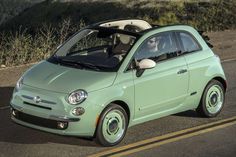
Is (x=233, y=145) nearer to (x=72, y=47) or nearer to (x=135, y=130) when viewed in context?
(x=135, y=130)

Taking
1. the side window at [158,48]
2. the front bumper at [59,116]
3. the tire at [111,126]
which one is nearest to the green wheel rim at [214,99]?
the side window at [158,48]

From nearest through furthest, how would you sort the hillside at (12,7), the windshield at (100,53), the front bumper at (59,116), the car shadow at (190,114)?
the front bumper at (59,116) < the windshield at (100,53) < the car shadow at (190,114) < the hillside at (12,7)

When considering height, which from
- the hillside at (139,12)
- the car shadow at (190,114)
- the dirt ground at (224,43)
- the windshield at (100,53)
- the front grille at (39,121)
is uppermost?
the windshield at (100,53)

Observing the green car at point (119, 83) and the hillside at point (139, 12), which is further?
the hillside at point (139, 12)

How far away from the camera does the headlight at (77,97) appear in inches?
349

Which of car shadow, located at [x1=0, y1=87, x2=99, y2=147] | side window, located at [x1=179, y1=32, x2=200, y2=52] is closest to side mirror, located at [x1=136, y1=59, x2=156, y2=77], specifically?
side window, located at [x1=179, y1=32, x2=200, y2=52]

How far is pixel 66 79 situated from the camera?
9.20 meters

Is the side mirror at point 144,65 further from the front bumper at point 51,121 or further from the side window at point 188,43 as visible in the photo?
the front bumper at point 51,121

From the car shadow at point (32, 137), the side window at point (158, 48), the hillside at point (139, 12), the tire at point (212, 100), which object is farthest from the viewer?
the hillside at point (139, 12)

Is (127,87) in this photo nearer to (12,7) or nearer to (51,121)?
(51,121)

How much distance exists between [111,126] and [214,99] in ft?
8.76

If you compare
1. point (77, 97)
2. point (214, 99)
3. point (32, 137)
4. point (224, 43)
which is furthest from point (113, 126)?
point (224, 43)

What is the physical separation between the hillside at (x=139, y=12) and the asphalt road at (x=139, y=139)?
14.9m

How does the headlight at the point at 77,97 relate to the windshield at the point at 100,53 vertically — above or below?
below
